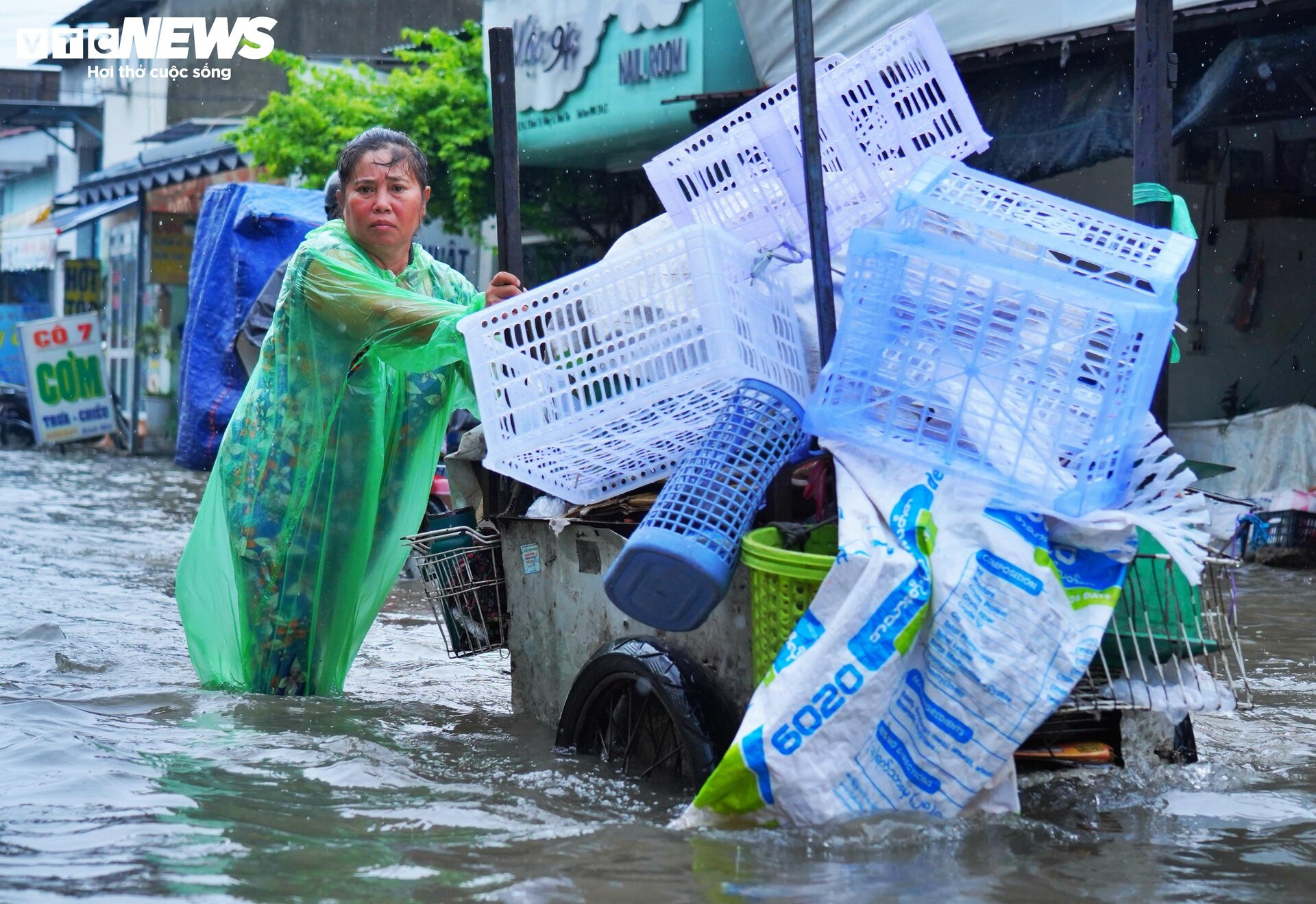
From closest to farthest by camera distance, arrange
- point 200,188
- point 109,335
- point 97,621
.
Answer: point 97,621, point 200,188, point 109,335

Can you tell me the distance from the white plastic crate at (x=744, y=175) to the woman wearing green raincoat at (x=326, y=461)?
656 millimetres

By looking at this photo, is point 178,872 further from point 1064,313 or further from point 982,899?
point 1064,313

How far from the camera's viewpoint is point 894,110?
4.13 meters

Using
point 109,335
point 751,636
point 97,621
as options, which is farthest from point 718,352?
point 109,335

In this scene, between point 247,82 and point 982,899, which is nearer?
point 982,899

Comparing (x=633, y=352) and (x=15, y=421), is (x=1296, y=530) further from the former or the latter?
(x=15, y=421)

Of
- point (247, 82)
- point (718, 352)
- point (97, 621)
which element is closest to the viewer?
point (718, 352)

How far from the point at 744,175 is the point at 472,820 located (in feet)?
6.20

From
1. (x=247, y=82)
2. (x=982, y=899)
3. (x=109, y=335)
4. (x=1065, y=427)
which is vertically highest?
(x=247, y=82)

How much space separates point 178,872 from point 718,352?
1.50 meters

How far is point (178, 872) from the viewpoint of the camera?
293 cm

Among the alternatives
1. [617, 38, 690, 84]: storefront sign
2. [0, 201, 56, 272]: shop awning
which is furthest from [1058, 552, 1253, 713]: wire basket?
[0, 201, 56, 272]: shop awning

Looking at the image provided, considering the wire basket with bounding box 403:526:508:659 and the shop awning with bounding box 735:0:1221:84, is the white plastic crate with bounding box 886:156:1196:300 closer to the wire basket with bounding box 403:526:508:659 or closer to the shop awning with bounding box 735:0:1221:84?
the wire basket with bounding box 403:526:508:659

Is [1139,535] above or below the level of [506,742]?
above
